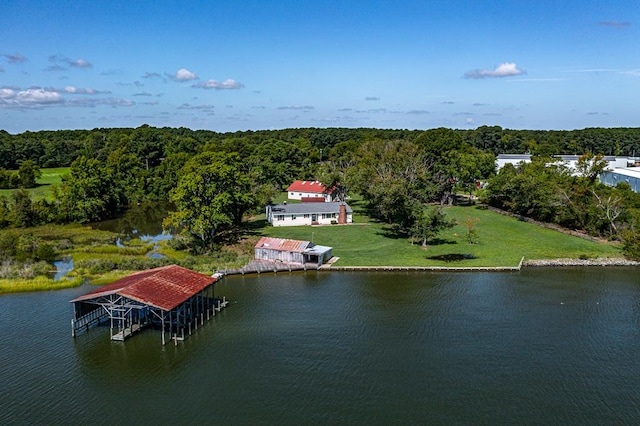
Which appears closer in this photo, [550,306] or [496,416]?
[496,416]

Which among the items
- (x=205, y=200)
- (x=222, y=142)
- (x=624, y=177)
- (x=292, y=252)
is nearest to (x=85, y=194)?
(x=205, y=200)

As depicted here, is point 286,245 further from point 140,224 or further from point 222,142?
point 222,142

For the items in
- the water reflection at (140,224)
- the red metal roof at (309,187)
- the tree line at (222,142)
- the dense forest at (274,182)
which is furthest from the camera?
the tree line at (222,142)

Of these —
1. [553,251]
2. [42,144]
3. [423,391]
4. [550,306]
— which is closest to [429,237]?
[553,251]

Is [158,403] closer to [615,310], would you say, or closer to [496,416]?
[496,416]

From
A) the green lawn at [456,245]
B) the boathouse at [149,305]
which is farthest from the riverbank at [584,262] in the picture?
the boathouse at [149,305]

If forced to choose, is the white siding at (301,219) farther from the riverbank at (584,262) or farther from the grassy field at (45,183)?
the grassy field at (45,183)

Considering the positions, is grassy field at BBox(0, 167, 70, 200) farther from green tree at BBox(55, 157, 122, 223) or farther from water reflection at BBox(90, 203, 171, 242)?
water reflection at BBox(90, 203, 171, 242)
